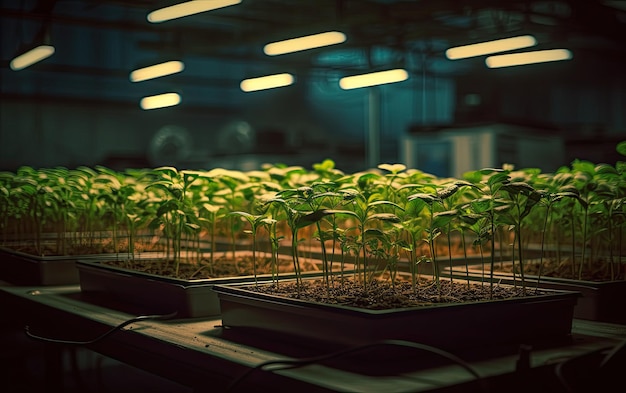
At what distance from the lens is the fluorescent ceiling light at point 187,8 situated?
2939mm

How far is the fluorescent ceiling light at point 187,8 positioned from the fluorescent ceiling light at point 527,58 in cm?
168

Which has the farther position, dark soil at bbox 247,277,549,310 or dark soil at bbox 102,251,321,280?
dark soil at bbox 102,251,321,280

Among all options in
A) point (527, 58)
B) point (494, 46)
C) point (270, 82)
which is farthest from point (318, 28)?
point (494, 46)

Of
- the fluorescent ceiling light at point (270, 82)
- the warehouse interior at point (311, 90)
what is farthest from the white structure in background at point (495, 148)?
the fluorescent ceiling light at point (270, 82)

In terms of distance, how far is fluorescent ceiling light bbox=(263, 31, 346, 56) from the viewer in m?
3.57

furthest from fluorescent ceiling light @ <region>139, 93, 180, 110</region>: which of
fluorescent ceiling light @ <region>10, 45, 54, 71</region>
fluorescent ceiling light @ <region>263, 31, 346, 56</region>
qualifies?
fluorescent ceiling light @ <region>263, 31, 346, 56</region>

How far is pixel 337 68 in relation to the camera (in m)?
7.62

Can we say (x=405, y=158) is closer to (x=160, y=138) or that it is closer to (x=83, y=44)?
(x=160, y=138)

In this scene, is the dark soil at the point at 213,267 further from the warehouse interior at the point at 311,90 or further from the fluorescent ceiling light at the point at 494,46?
the warehouse interior at the point at 311,90

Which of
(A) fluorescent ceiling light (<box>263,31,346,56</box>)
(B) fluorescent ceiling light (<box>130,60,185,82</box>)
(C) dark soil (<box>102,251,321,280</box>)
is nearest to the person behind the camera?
(C) dark soil (<box>102,251,321,280</box>)

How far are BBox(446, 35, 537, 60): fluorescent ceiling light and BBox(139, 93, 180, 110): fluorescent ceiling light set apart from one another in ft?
8.83

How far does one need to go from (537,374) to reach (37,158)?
15.3 feet

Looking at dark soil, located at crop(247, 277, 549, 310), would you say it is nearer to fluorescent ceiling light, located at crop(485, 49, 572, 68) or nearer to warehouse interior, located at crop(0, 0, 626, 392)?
fluorescent ceiling light, located at crop(485, 49, 572, 68)

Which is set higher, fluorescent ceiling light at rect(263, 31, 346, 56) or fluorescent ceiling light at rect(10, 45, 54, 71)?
fluorescent ceiling light at rect(10, 45, 54, 71)
